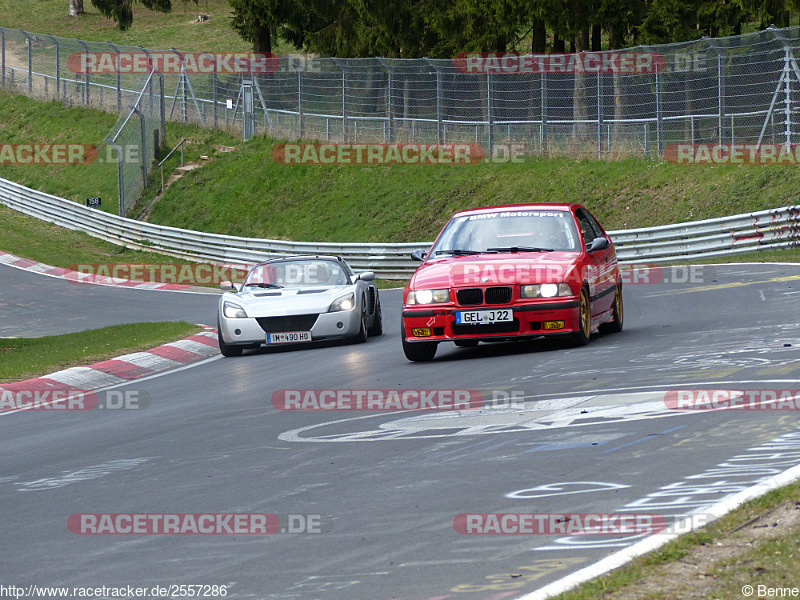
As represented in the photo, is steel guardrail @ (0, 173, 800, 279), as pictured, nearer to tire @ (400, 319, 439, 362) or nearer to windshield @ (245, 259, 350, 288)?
windshield @ (245, 259, 350, 288)

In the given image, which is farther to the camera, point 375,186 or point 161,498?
point 375,186

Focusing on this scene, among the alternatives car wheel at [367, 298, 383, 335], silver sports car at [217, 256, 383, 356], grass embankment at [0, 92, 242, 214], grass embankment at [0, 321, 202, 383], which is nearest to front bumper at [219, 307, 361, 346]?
silver sports car at [217, 256, 383, 356]

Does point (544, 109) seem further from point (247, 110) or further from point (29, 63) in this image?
point (29, 63)

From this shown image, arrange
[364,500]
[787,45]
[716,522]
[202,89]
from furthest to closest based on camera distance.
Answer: [202,89] < [787,45] < [364,500] < [716,522]

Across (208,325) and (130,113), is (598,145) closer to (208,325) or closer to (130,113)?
(208,325)

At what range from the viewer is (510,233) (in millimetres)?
12820

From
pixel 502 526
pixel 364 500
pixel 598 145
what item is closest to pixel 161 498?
pixel 364 500

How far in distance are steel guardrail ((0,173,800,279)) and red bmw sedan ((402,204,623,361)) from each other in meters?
12.1

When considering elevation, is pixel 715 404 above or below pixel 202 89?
below

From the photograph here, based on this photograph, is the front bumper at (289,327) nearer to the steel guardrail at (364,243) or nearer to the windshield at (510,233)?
the windshield at (510,233)

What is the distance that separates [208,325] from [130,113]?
2279 centimetres

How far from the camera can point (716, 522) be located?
4.95 m

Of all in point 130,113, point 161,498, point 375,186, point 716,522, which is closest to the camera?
point 716,522

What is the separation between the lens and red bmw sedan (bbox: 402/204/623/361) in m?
11.7
